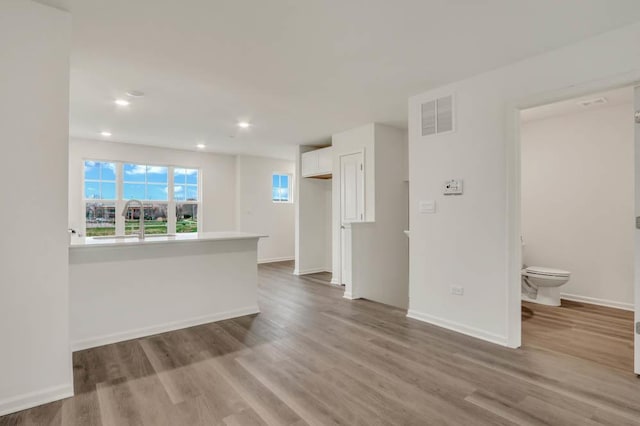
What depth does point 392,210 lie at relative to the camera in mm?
5227

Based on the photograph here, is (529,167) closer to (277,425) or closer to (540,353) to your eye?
(540,353)

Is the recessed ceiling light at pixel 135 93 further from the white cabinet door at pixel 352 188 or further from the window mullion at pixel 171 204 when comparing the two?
the window mullion at pixel 171 204

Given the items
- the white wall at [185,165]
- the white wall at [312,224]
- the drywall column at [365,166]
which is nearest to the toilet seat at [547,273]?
the drywall column at [365,166]

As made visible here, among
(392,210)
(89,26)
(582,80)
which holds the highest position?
(89,26)

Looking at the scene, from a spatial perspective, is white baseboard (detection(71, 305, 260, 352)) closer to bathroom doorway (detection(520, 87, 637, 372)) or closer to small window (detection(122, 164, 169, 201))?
bathroom doorway (detection(520, 87, 637, 372))

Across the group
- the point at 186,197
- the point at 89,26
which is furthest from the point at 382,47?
the point at 186,197

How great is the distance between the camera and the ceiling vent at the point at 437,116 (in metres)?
3.44

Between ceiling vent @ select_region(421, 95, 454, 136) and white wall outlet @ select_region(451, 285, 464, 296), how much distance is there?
1.59 m

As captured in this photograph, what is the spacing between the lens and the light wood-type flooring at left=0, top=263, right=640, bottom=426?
195 centimetres

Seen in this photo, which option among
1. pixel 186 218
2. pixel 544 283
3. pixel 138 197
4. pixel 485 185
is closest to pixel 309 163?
pixel 186 218

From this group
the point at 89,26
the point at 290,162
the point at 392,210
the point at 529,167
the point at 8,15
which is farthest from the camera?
the point at 290,162

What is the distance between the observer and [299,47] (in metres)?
2.70

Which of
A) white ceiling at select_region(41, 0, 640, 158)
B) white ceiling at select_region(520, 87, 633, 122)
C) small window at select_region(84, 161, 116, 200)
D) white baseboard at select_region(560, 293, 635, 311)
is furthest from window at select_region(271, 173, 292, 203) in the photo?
white baseboard at select_region(560, 293, 635, 311)

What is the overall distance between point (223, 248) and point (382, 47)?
2600 millimetres
